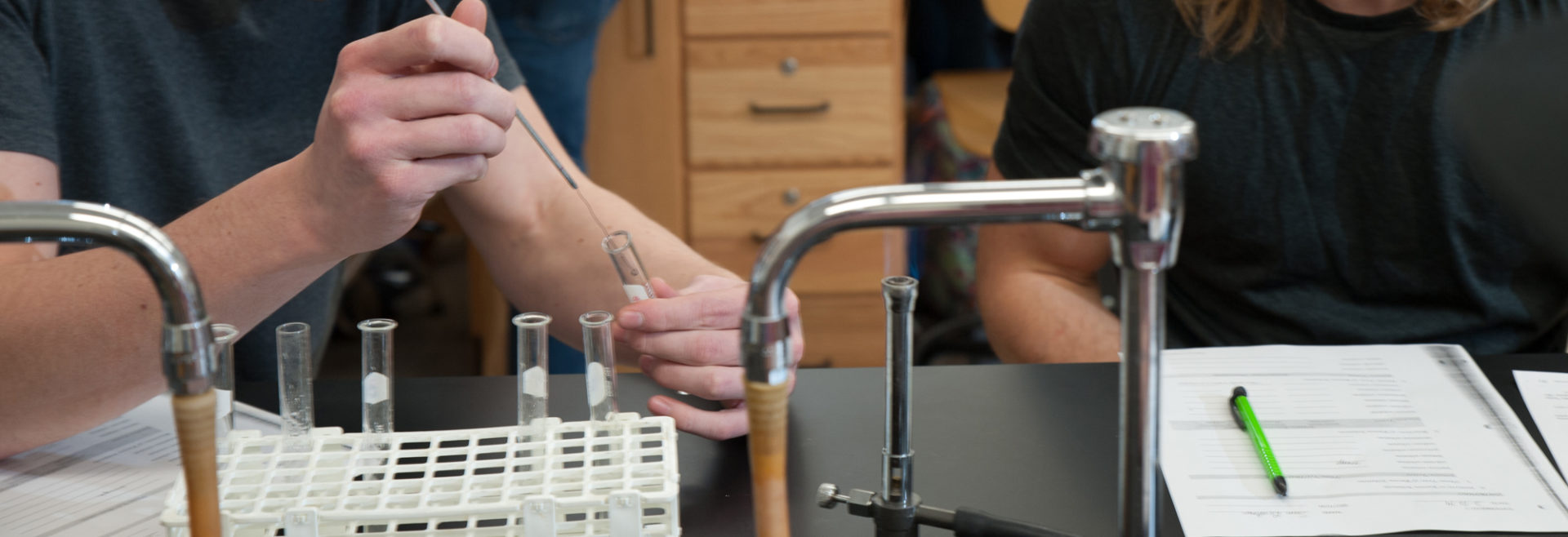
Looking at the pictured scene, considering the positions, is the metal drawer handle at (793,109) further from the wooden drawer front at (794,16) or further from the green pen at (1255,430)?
the green pen at (1255,430)

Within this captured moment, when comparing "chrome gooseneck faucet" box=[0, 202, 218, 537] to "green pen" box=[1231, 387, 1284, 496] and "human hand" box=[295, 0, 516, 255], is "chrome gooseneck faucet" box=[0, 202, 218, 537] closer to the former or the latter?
"human hand" box=[295, 0, 516, 255]

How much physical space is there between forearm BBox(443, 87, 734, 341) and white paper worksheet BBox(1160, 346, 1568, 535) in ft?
1.50

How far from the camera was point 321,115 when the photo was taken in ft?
2.52

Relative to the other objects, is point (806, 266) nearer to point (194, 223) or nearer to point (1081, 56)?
point (1081, 56)

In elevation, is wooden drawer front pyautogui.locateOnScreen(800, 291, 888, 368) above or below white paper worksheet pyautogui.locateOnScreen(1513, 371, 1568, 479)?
below

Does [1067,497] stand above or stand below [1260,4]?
below

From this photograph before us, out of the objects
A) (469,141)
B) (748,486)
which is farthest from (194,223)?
(748,486)

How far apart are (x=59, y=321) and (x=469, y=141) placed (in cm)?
31

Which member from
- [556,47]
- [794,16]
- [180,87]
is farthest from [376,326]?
[794,16]

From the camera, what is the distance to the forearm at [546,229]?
1102 millimetres

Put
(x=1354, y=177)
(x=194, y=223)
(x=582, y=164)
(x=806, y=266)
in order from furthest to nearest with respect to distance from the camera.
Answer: (x=806, y=266)
(x=582, y=164)
(x=1354, y=177)
(x=194, y=223)

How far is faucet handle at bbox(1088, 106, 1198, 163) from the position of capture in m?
0.46

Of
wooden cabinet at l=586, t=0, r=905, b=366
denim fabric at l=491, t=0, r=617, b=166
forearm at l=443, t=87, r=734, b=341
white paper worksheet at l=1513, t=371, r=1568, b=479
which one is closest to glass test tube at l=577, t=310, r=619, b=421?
forearm at l=443, t=87, r=734, b=341

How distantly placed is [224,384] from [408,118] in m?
0.19
